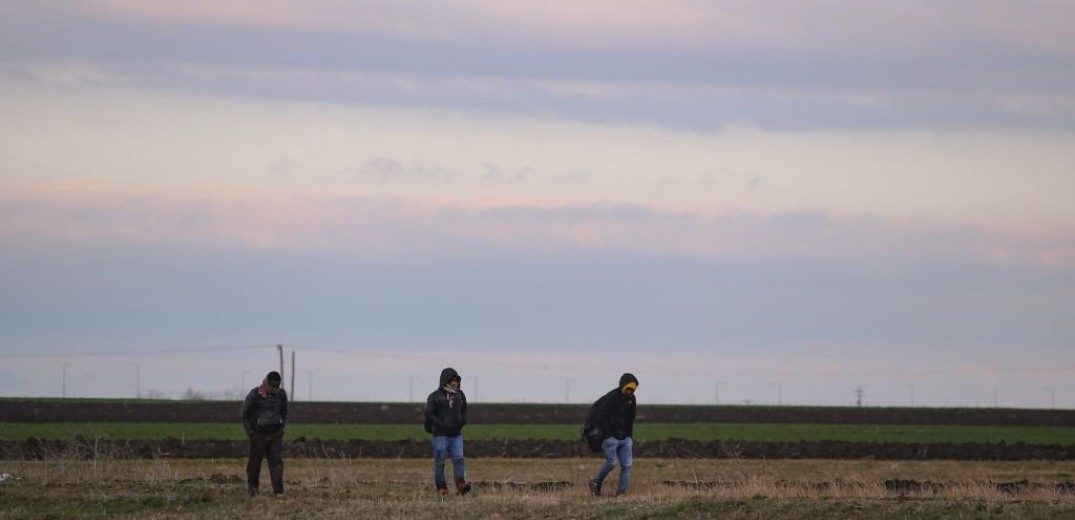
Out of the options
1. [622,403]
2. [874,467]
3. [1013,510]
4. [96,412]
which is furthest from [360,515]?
[96,412]

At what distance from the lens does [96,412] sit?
278ft

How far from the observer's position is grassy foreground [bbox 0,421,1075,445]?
5853 centimetres

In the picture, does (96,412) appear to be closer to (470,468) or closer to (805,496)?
(470,468)

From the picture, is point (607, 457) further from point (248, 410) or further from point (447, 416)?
point (248, 410)

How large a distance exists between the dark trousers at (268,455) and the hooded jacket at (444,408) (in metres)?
2.35

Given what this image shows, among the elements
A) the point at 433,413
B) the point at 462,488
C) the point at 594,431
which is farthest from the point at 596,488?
the point at 433,413

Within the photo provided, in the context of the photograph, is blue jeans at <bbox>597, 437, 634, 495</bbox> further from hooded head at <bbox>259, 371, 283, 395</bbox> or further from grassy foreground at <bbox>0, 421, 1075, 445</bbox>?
grassy foreground at <bbox>0, 421, 1075, 445</bbox>

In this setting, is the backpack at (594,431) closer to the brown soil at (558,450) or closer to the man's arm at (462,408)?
the man's arm at (462,408)

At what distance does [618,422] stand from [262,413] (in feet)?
17.3

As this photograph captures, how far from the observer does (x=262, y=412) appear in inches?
985

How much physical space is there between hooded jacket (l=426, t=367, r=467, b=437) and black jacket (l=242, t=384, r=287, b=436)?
2193 mm

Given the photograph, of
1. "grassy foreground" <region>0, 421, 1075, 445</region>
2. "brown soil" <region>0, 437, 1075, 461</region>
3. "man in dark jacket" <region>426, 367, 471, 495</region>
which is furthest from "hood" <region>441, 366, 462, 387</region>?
"grassy foreground" <region>0, 421, 1075, 445</region>

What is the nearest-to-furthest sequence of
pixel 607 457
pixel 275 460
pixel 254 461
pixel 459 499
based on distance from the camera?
pixel 459 499 → pixel 607 457 → pixel 275 460 → pixel 254 461

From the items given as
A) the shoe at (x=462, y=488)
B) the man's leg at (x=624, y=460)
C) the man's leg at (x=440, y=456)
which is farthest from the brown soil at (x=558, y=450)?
the man's leg at (x=624, y=460)
